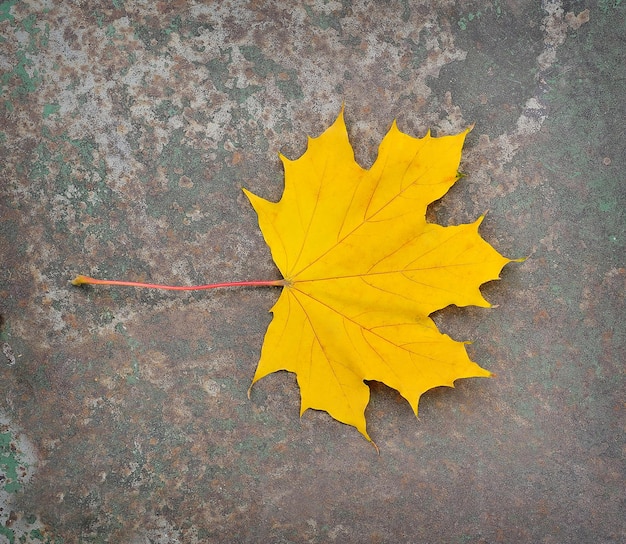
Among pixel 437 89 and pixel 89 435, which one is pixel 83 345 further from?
pixel 437 89

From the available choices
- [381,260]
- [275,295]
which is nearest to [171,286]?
[275,295]

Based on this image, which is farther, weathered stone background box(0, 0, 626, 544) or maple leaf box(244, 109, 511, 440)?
weathered stone background box(0, 0, 626, 544)

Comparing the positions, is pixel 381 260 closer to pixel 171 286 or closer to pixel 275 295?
pixel 275 295

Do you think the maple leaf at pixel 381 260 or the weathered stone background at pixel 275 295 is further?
the weathered stone background at pixel 275 295

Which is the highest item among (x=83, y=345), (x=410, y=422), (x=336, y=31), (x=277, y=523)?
(x=336, y=31)

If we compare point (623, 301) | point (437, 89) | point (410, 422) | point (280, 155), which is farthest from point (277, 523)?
point (437, 89)
